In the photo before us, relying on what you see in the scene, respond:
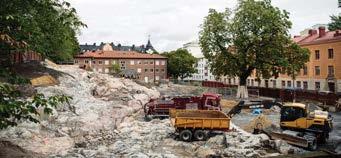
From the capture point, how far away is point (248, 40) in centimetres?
4903

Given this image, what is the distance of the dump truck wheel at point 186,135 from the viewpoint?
22.0 m

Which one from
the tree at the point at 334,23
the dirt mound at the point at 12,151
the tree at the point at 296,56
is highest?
the tree at the point at 334,23

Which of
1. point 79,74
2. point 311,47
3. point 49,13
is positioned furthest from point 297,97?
point 49,13

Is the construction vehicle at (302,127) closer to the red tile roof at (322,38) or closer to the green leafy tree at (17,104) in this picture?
the green leafy tree at (17,104)

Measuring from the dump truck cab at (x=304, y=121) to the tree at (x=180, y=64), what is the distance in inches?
3401

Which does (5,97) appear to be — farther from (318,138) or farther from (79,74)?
(79,74)

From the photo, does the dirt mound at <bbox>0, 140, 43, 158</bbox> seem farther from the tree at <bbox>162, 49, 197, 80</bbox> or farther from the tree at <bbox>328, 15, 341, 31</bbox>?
the tree at <bbox>162, 49, 197, 80</bbox>

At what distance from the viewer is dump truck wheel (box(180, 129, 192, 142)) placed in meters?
22.0

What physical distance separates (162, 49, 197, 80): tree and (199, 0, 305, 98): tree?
188 ft

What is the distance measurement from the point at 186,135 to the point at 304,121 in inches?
261

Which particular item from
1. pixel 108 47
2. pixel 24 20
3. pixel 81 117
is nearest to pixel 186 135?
pixel 81 117

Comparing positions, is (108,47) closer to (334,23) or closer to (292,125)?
(334,23)

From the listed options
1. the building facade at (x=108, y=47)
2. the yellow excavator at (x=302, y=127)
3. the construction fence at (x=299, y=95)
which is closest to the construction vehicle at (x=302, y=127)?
the yellow excavator at (x=302, y=127)

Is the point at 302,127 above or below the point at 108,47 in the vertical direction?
below
